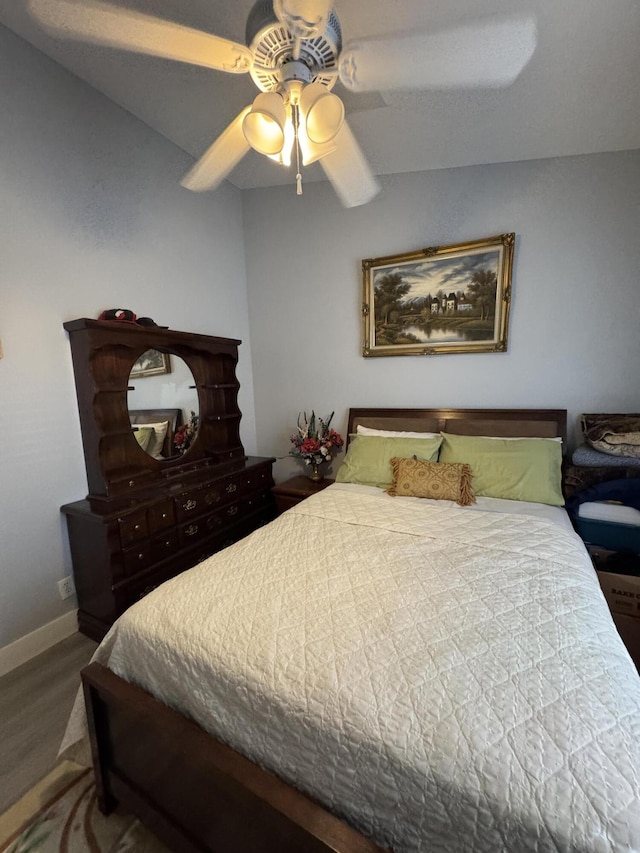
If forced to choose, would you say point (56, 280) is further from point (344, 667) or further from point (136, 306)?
point (344, 667)

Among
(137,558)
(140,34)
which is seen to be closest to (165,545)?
(137,558)

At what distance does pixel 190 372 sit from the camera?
2.65m

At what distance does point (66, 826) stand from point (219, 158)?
8.12ft

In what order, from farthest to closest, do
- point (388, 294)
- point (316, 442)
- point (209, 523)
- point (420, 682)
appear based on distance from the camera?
1. point (316, 442)
2. point (388, 294)
3. point (209, 523)
4. point (420, 682)

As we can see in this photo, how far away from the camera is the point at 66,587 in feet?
6.73

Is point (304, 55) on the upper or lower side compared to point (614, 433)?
upper

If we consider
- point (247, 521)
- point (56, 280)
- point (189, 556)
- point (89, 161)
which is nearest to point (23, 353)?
point (56, 280)

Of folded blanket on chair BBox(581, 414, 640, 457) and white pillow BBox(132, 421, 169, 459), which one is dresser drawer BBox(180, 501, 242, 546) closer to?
white pillow BBox(132, 421, 169, 459)

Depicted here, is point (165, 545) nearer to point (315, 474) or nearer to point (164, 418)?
point (164, 418)

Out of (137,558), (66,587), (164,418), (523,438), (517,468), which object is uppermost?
(164,418)

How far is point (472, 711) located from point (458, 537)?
90 centimetres

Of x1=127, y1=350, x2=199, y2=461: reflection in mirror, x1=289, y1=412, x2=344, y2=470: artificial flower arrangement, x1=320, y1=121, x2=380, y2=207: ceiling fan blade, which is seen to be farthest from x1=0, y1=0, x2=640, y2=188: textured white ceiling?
x1=289, y1=412, x2=344, y2=470: artificial flower arrangement

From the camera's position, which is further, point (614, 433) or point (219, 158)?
point (614, 433)

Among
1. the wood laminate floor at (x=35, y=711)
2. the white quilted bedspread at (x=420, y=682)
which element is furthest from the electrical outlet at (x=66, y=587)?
the white quilted bedspread at (x=420, y=682)
